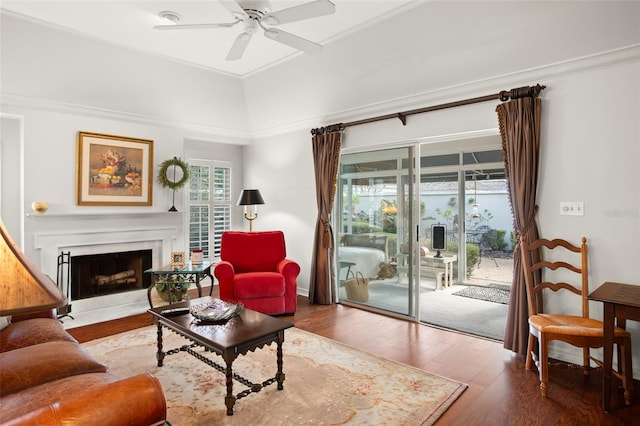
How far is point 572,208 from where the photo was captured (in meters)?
3.26

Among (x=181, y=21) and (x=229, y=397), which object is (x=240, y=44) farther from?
(x=229, y=397)

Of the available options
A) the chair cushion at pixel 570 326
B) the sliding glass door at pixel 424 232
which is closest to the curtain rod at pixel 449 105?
the sliding glass door at pixel 424 232

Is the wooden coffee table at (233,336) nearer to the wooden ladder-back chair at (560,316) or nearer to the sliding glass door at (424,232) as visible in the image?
the wooden ladder-back chair at (560,316)

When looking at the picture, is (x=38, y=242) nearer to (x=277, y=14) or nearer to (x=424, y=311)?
(x=277, y=14)

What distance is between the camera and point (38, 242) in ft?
14.4

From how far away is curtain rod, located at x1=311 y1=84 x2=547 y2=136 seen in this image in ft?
11.0

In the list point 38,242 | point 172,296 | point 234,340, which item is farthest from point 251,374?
point 38,242

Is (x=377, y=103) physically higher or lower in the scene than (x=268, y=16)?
lower

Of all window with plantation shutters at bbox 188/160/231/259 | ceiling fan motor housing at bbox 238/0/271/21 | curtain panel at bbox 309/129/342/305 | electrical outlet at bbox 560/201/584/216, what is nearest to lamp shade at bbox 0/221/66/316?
ceiling fan motor housing at bbox 238/0/271/21

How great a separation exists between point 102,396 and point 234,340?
121 cm

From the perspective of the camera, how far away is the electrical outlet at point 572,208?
10.5 feet

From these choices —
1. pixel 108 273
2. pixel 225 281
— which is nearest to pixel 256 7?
pixel 225 281

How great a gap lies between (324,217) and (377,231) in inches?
32.6

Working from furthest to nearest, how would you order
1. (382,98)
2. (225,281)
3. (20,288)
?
1. (382,98)
2. (225,281)
3. (20,288)
